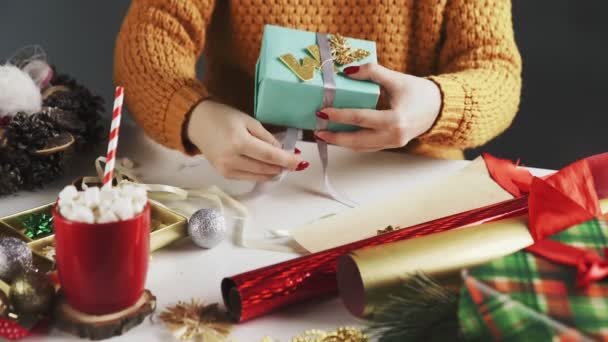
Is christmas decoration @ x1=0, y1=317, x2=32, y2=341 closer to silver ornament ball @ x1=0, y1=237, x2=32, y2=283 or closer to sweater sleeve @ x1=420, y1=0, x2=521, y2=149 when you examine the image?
silver ornament ball @ x1=0, y1=237, x2=32, y2=283

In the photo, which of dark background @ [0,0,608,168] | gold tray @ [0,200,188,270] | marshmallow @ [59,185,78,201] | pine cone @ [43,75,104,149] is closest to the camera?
marshmallow @ [59,185,78,201]

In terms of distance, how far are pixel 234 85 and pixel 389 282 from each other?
0.69 m

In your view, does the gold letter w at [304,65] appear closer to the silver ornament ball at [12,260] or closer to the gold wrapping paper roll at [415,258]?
the gold wrapping paper roll at [415,258]

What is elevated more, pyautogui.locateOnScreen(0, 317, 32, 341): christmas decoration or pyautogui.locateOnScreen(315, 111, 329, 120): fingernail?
pyautogui.locateOnScreen(315, 111, 329, 120): fingernail

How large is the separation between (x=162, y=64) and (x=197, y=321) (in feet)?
1.46

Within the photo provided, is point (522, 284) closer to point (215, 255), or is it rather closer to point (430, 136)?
point (215, 255)

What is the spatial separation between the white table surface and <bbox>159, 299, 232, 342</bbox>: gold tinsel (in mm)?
10

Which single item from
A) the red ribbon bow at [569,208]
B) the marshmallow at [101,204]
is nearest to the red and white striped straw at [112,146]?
the marshmallow at [101,204]

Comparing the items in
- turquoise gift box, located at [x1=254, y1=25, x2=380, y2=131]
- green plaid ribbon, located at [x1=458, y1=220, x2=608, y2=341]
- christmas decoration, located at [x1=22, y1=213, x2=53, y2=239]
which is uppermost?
turquoise gift box, located at [x1=254, y1=25, x2=380, y2=131]

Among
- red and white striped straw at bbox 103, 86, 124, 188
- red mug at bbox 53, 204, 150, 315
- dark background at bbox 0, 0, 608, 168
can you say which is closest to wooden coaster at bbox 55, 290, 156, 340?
red mug at bbox 53, 204, 150, 315

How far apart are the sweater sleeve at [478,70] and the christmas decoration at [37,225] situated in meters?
0.51

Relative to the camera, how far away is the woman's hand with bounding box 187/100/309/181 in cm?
84

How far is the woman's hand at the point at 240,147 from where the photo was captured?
2.77ft

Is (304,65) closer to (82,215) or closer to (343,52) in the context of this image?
(343,52)
